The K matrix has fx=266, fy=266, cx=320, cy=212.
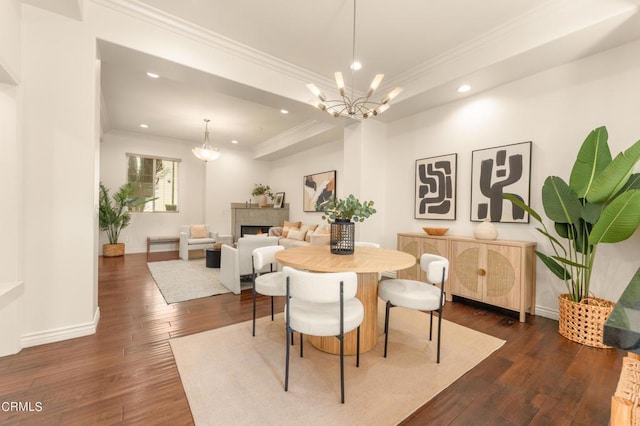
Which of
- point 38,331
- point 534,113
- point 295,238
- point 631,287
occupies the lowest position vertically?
point 38,331

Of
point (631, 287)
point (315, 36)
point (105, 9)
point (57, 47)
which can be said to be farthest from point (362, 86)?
point (631, 287)

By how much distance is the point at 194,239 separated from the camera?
6.55 meters

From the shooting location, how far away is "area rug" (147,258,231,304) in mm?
3821

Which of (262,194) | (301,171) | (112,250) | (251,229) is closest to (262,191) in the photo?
(262,194)

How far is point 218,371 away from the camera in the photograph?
2.04 meters

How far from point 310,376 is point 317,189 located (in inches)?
211

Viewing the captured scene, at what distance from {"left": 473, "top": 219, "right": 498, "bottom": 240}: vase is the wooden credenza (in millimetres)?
95

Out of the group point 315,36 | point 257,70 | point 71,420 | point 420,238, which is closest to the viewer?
point 71,420

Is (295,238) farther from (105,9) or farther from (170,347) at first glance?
(105,9)

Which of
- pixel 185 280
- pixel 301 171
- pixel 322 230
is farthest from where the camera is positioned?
pixel 301 171

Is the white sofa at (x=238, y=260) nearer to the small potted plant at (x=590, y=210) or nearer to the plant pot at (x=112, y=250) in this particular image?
the small potted plant at (x=590, y=210)

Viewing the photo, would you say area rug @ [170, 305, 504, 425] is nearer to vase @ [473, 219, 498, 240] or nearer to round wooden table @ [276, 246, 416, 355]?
round wooden table @ [276, 246, 416, 355]

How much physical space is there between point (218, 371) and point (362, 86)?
4.16 metres

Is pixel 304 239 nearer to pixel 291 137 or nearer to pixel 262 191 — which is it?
pixel 291 137
